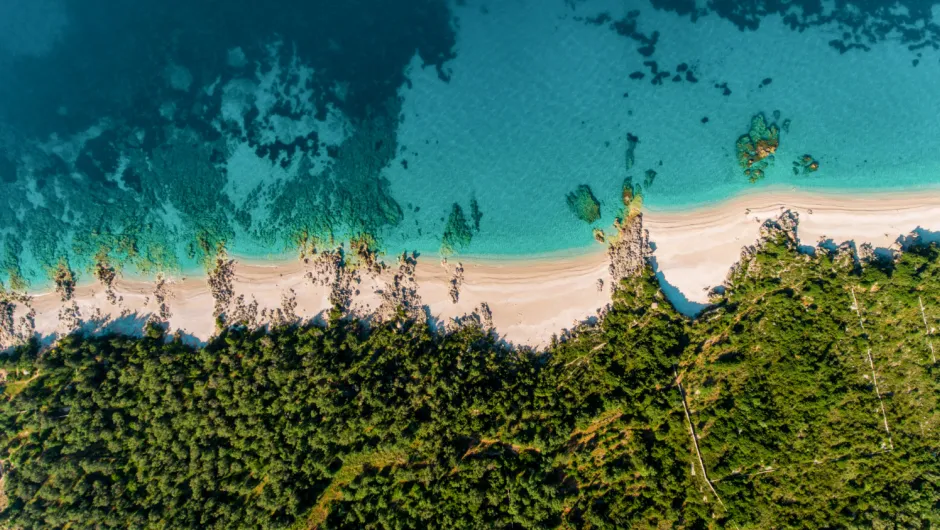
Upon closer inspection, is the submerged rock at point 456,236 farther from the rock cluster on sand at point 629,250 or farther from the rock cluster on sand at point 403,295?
the rock cluster on sand at point 629,250

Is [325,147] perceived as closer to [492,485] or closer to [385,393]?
[385,393]

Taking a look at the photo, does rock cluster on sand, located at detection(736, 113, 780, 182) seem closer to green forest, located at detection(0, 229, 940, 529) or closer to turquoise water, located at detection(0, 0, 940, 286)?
turquoise water, located at detection(0, 0, 940, 286)

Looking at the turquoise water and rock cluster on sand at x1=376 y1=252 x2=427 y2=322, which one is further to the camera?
the turquoise water

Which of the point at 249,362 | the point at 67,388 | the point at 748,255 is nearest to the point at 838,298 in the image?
the point at 748,255

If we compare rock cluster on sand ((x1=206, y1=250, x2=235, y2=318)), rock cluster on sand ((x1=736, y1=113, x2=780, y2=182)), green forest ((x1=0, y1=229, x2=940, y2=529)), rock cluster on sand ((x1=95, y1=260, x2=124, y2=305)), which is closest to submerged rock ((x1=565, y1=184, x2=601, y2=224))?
green forest ((x1=0, y1=229, x2=940, y2=529))

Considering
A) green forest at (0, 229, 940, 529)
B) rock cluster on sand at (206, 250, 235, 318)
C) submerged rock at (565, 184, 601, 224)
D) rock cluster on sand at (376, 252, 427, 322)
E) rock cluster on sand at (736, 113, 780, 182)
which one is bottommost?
green forest at (0, 229, 940, 529)

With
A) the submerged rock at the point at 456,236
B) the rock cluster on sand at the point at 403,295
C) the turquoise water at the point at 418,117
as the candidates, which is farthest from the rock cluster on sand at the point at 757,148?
the rock cluster on sand at the point at 403,295
